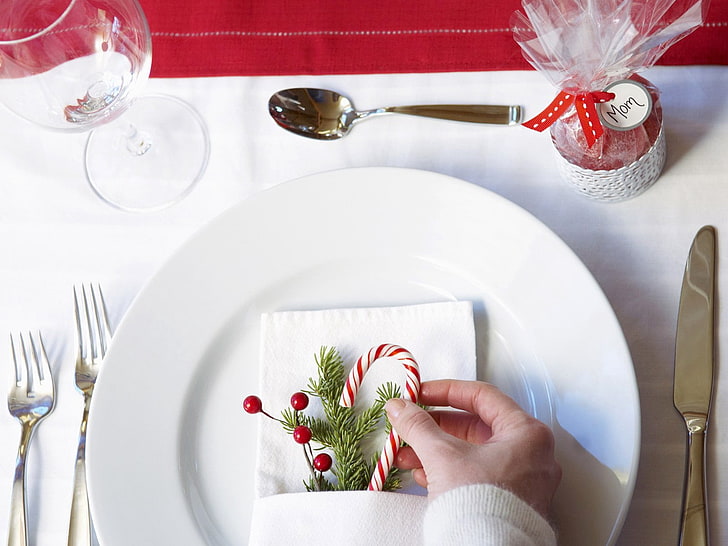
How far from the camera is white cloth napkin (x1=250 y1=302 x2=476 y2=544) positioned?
0.67 m

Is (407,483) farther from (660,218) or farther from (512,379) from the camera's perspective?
(660,218)

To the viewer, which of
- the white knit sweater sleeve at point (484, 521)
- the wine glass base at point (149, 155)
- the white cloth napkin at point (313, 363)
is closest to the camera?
the white knit sweater sleeve at point (484, 521)

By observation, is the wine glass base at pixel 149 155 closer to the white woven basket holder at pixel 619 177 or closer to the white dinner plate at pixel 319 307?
the white dinner plate at pixel 319 307

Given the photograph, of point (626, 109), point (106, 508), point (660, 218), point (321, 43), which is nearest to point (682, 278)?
point (660, 218)

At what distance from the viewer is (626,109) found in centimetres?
70

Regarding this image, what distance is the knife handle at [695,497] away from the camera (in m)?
0.67

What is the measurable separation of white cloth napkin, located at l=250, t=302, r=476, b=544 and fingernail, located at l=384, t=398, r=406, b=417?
7cm

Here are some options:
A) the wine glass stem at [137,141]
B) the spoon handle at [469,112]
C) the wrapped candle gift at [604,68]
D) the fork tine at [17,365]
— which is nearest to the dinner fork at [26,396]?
the fork tine at [17,365]

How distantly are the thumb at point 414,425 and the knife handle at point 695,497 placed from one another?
24 centimetres

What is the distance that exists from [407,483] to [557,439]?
145 millimetres

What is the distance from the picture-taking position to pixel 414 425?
25.2 inches

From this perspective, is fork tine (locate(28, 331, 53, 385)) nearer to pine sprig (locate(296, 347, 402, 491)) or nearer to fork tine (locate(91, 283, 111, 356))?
fork tine (locate(91, 283, 111, 356))

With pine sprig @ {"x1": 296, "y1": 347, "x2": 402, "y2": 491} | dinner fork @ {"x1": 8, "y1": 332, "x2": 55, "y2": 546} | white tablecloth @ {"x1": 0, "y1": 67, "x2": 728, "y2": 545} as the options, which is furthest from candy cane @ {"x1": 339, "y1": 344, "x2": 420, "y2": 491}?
dinner fork @ {"x1": 8, "y1": 332, "x2": 55, "y2": 546}

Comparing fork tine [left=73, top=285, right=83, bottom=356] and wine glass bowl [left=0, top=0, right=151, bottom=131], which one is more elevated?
wine glass bowl [left=0, top=0, right=151, bottom=131]
